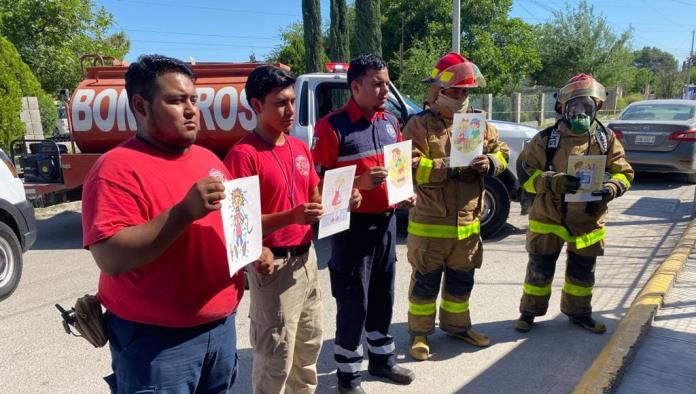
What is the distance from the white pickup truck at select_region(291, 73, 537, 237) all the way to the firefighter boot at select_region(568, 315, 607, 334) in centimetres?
269

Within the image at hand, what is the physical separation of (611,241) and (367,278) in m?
4.95

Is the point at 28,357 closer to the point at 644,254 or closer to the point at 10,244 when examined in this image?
the point at 10,244

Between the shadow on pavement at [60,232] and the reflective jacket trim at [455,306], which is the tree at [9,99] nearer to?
the shadow on pavement at [60,232]

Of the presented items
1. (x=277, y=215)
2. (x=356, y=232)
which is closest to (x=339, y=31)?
(x=356, y=232)

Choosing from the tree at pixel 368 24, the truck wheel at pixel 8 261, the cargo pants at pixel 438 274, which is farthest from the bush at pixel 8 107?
the tree at pixel 368 24

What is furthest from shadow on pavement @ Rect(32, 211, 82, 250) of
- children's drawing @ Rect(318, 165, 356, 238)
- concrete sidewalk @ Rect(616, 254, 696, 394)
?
concrete sidewalk @ Rect(616, 254, 696, 394)

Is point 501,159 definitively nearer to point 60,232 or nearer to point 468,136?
point 468,136

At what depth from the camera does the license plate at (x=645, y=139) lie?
984cm

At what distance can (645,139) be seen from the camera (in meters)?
9.89

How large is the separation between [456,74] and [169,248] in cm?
235

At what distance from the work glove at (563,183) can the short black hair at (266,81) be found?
220cm

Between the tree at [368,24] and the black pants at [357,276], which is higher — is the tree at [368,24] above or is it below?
above

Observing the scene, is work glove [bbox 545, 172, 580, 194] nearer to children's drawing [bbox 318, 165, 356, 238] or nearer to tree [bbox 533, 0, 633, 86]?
children's drawing [bbox 318, 165, 356, 238]

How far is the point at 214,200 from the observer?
1.62 metres
